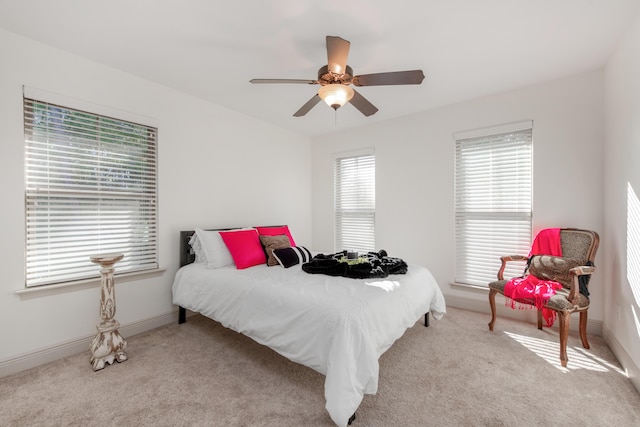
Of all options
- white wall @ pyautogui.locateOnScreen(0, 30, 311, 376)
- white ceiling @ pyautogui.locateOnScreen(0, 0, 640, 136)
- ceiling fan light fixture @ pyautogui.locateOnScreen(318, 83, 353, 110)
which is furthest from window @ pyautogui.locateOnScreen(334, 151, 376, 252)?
ceiling fan light fixture @ pyautogui.locateOnScreen(318, 83, 353, 110)

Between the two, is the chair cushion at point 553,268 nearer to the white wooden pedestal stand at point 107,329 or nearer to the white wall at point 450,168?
the white wall at point 450,168

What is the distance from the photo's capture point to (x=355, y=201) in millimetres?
4555

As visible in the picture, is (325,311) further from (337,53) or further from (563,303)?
(563,303)

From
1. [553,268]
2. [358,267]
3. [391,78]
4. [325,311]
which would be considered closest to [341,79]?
[391,78]

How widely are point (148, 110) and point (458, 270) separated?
4.21 m

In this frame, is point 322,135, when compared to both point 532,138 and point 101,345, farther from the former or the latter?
point 101,345

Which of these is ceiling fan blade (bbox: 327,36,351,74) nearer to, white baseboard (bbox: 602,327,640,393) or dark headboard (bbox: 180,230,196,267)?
dark headboard (bbox: 180,230,196,267)

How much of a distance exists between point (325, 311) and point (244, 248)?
152cm

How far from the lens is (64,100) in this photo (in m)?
2.37

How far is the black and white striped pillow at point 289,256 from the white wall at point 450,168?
1.60 meters

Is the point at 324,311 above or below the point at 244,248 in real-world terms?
below

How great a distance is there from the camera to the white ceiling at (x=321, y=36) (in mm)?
1871

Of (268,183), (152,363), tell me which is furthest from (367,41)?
(152,363)

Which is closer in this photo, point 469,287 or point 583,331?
point 583,331
